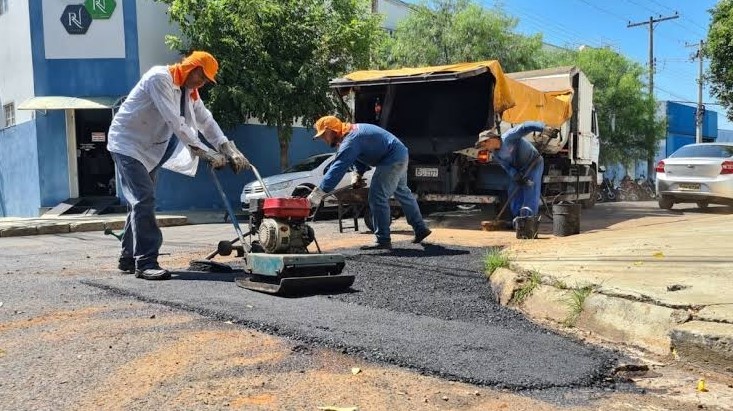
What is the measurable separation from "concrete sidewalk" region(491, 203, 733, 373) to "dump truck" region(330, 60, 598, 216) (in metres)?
4.04

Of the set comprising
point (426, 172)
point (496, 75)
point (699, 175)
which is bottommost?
point (699, 175)

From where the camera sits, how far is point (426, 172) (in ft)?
35.8

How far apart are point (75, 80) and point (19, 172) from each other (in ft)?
9.90

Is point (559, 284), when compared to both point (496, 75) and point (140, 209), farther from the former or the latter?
point (496, 75)

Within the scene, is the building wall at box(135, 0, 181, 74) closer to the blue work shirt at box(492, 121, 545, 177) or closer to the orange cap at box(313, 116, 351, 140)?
the blue work shirt at box(492, 121, 545, 177)

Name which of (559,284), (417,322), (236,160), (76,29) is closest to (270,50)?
(76,29)

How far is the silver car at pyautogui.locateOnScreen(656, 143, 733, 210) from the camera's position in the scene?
13.4 m

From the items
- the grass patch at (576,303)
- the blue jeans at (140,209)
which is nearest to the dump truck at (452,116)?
the blue jeans at (140,209)

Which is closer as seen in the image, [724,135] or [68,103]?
[68,103]

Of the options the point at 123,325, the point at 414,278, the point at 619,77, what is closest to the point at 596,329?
the point at 414,278

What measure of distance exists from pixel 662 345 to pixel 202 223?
11.3 meters

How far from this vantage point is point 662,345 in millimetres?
3754

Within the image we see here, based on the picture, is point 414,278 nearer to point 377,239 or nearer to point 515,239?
point 377,239

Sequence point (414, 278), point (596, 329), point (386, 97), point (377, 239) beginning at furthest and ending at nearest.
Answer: point (386, 97) → point (377, 239) → point (414, 278) → point (596, 329)
